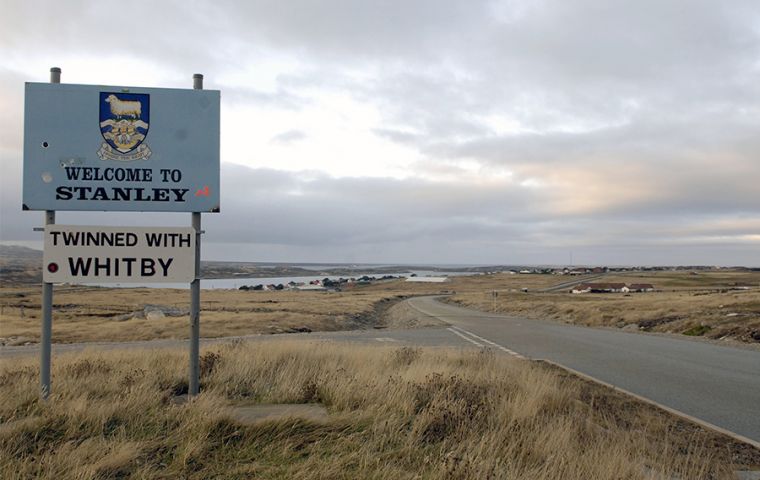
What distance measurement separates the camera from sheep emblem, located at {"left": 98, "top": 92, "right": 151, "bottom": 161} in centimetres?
662

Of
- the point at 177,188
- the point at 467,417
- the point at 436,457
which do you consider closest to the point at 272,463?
the point at 436,457

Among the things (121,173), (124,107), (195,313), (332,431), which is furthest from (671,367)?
(124,107)

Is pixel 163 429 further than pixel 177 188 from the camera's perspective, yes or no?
No

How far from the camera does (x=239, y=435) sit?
485 cm

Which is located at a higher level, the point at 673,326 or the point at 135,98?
the point at 135,98

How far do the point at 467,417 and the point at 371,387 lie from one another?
5.01 feet

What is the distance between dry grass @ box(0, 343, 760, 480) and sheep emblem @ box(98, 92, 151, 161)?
279cm

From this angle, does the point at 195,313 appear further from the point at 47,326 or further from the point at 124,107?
the point at 124,107

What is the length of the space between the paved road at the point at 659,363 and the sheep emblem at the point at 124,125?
28.1ft

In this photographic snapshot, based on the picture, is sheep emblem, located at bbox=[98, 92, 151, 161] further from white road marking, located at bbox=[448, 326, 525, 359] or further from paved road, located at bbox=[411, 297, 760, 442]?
white road marking, located at bbox=[448, 326, 525, 359]

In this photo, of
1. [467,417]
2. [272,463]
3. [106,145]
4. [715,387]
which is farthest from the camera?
[715,387]

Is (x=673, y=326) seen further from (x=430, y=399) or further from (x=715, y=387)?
(x=430, y=399)

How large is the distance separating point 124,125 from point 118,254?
157 cm

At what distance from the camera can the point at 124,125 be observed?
6.67 metres
